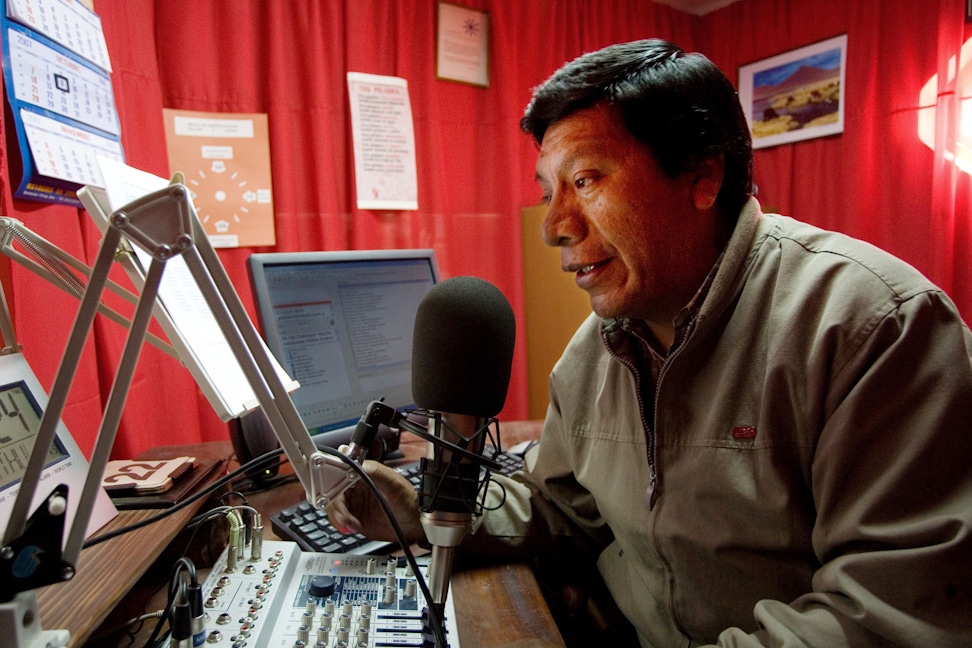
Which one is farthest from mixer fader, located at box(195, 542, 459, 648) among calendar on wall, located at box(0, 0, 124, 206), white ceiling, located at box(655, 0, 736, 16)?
white ceiling, located at box(655, 0, 736, 16)

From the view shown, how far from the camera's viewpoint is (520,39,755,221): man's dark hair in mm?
893

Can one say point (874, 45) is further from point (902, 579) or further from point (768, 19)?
point (902, 579)

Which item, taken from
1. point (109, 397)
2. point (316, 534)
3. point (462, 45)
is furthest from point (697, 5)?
point (109, 397)

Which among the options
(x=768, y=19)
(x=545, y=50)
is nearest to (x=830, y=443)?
(x=545, y=50)

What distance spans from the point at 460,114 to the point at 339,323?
1.49 m

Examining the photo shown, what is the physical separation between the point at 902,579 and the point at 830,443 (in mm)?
156

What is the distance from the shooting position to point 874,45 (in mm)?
2424

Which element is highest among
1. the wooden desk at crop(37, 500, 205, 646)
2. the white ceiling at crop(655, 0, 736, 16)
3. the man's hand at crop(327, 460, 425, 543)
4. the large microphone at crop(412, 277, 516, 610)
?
the white ceiling at crop(655, 0, 736, 16)

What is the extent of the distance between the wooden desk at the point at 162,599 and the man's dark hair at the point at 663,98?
665 mm

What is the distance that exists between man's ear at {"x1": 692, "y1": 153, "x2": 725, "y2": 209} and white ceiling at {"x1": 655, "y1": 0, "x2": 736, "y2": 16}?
2.41 meters

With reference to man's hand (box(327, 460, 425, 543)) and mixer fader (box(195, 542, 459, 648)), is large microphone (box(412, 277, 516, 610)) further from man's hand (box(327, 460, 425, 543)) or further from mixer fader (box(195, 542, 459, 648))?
man's hand (box(327, 460, 425, 543))

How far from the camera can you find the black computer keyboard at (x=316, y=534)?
2.90 ft

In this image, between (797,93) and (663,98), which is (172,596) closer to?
(663,98)

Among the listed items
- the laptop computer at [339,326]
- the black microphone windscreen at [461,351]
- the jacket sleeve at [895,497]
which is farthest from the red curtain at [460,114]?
the jacket sleeve at [895,497]
